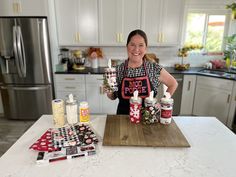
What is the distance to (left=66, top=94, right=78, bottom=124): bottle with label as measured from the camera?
1244 millimetres

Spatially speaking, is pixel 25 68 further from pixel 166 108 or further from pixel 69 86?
pixel 166 108

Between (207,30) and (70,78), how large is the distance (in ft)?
8.85

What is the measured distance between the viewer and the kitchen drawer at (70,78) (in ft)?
10.5

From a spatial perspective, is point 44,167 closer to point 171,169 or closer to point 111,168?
point 111,168

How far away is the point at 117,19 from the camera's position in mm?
3195

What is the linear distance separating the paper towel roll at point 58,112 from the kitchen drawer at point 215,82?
2576 mm

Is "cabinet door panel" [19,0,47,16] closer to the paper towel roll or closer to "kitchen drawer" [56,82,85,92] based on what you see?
"kitchen drawer" [56,82,85,92]

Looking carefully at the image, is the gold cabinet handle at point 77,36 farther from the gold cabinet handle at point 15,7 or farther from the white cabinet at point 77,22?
the gold cabinet handle at point 15,7

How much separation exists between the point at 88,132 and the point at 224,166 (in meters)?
0.74

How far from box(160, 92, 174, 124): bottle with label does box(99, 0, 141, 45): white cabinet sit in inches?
91.2

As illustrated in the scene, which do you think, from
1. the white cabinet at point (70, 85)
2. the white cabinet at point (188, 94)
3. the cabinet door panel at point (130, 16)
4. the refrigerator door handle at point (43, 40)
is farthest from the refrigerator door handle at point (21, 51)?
the white cabinet at point (188, 94)

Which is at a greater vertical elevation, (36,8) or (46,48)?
(36,8)

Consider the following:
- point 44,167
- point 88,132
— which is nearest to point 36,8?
point 88,132

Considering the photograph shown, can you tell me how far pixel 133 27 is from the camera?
10.6 ft
